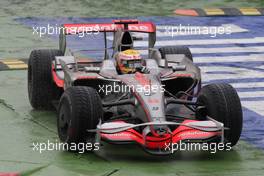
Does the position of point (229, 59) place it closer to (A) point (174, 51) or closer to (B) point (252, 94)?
(B) point (252, 94)

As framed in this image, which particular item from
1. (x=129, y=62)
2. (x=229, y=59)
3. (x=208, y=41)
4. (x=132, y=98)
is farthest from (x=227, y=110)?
(x=208, y=41)

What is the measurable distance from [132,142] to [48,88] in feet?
10.5

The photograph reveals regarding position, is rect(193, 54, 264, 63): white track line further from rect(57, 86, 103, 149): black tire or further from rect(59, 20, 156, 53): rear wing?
rect(57, 86, 103, 149): black tire

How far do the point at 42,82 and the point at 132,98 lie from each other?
2.50 metres

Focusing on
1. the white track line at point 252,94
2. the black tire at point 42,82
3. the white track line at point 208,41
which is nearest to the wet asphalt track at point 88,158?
the black tire at point 42,82

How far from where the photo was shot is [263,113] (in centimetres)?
1486

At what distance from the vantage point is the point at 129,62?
1356 centimetres

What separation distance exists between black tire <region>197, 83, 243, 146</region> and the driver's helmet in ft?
4.51

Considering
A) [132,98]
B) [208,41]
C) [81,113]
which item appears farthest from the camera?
[208,41]

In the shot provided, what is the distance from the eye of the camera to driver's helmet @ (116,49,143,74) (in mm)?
13547

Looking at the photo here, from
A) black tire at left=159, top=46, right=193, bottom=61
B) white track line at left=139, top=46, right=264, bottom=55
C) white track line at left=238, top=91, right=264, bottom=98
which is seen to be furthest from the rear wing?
white track line at left=139, top=46, right=264, bottom=55

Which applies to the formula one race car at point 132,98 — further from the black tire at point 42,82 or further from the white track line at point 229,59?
the white track line at point 229,59

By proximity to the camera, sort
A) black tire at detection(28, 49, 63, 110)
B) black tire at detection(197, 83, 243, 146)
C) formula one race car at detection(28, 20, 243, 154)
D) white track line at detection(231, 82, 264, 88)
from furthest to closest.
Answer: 1. white track line at detection(231, 82, 264, 88)
2. black tire at detection(28, 49, 63, 110)
3. black tire at detection(197, 83, 243, 146)
4. formula one race car at detection(28, 20, 243, 154)

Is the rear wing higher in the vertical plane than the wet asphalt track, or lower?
higher
